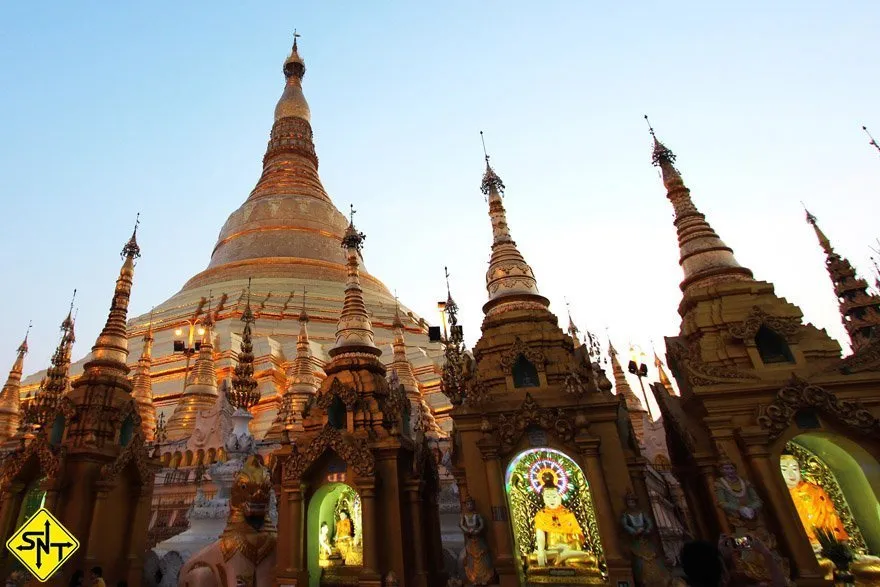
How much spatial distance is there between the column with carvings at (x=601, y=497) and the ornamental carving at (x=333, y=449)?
133 inches

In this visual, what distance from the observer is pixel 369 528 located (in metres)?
7.79

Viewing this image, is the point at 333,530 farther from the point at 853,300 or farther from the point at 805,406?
the point at 853,300

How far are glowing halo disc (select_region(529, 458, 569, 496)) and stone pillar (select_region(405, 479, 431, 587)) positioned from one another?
2.32 m

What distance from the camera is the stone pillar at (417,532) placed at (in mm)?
8141

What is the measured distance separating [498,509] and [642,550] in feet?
6.52

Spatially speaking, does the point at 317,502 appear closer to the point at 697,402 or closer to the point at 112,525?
the point at 112,525

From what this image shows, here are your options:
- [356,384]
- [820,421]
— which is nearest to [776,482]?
[820,421]

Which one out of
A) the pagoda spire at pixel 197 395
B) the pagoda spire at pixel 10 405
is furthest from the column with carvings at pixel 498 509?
the pagoda spire at pixel 10 405

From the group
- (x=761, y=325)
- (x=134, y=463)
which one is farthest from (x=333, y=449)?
(x=761, y=325)

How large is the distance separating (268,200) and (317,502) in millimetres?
30077

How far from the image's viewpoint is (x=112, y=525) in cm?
920

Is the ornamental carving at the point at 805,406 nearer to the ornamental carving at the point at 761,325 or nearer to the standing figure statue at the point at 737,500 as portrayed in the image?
the standing figure statue at the point at 737,500

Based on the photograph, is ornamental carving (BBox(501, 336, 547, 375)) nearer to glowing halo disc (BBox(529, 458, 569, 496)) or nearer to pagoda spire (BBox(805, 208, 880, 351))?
glowing halo disc (BBox(529, 458, 569, 496))

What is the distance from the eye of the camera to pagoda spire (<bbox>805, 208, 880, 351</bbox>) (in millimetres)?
14406
